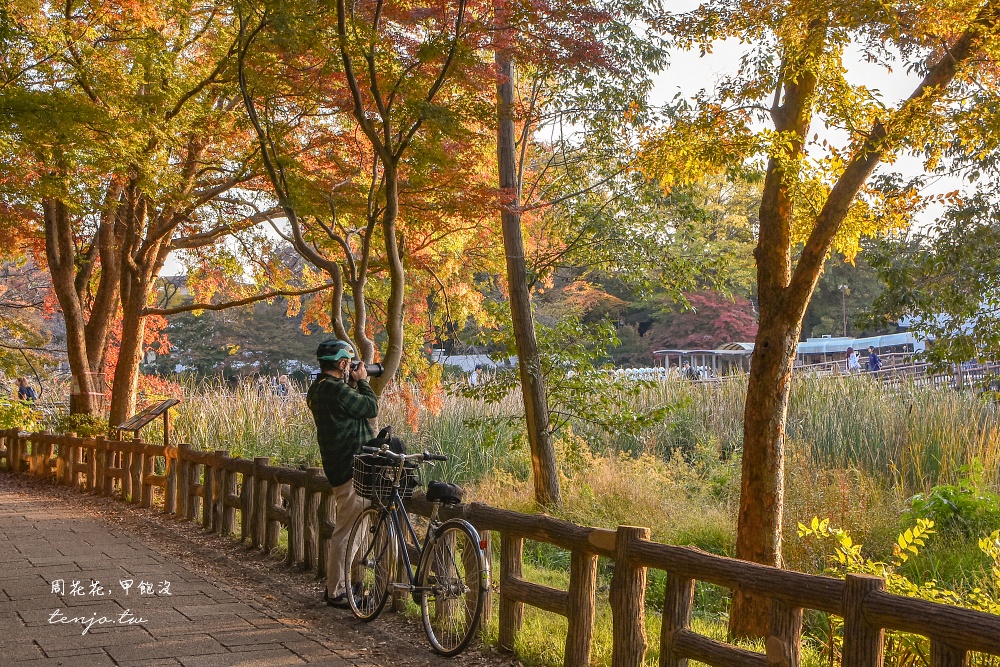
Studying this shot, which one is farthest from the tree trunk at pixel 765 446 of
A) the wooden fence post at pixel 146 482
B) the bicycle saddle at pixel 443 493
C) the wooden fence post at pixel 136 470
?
the wooden fence post at pixel 136 470

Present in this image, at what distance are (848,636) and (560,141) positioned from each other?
9.66 metres

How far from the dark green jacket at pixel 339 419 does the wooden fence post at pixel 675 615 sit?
8.38ft

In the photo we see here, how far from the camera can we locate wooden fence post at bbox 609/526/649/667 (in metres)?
4.51

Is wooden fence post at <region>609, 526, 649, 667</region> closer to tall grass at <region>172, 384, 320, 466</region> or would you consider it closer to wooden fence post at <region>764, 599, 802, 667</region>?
wooden fence post at <region>764, 599, 802, 667</region>

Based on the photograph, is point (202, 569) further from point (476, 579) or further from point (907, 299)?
point (907, 299)

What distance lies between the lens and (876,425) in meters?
13.0

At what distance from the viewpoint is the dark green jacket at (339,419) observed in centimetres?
613

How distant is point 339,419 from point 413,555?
1.06 metres

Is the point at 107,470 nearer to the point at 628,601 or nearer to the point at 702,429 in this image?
the point at 702,429

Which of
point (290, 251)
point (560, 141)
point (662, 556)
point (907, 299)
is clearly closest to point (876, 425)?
point (907, 299)

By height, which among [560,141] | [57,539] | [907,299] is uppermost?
[560,141]

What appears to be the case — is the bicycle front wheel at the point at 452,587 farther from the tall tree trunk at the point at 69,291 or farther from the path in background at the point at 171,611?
the tall tree trunk at the point at 69,291

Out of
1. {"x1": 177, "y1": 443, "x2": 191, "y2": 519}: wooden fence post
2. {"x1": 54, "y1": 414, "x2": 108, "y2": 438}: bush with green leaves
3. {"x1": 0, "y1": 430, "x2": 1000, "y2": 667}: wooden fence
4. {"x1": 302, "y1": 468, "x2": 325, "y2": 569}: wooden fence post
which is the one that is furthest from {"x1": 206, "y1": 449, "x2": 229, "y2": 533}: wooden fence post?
{"x1": 54, "y1": 414, "x2": 108, "y2": 438}: bush with green leaves

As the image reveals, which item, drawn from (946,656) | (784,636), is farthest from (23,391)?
(946,656)
